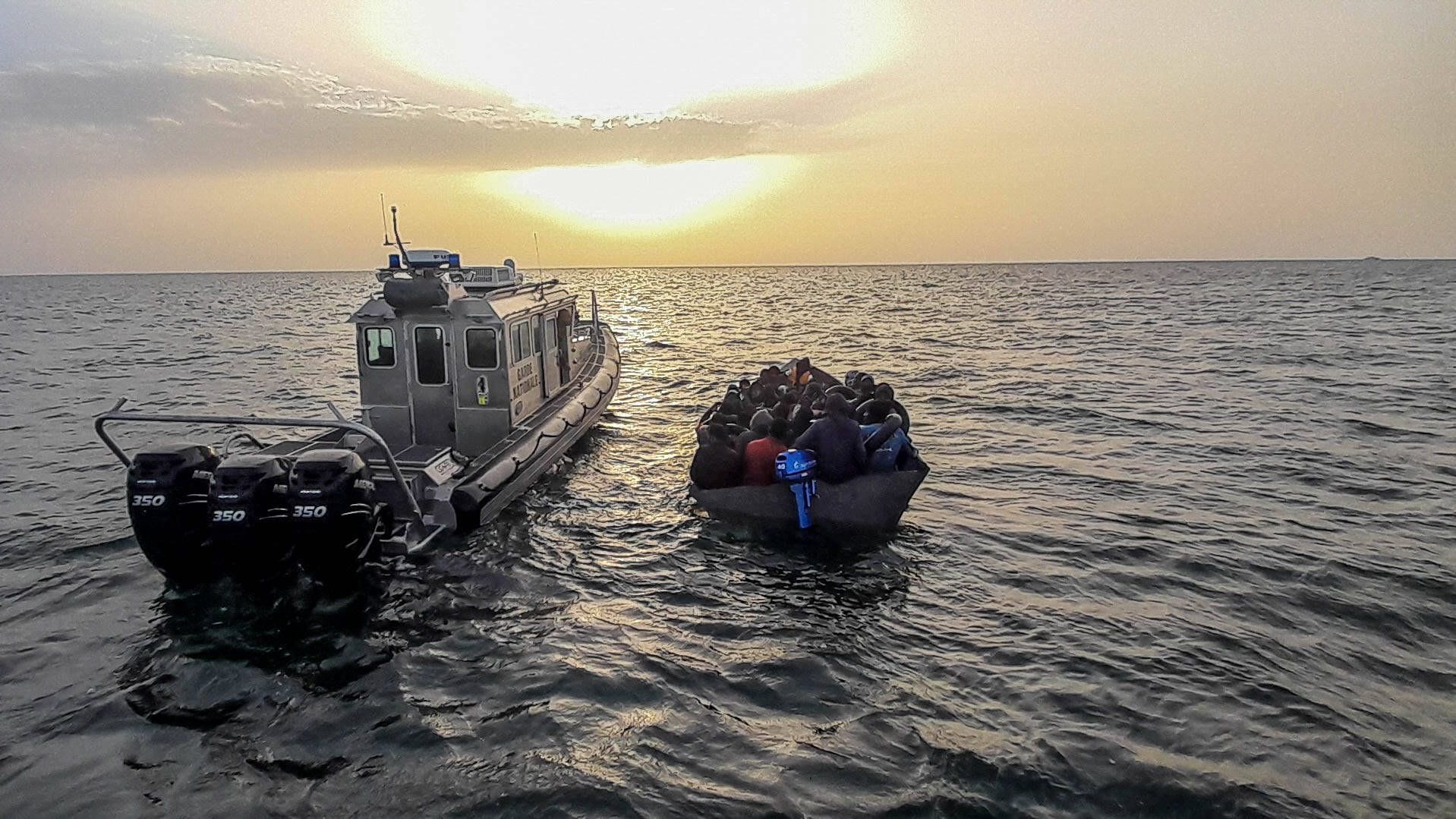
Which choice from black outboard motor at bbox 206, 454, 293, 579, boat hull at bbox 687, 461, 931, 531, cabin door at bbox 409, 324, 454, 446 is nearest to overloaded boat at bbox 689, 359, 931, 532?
boat hull at bbox 687, 461, 931, 531

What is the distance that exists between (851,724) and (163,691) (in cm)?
590

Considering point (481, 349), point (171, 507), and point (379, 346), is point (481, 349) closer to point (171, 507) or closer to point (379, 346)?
point (379, 346)

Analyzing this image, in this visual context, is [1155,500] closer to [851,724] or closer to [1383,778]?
[1383,778]

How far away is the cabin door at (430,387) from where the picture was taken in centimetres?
1147

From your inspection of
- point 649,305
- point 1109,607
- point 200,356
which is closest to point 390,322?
point 1109,607

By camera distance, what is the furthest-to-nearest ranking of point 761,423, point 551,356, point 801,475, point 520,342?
1. point 551,356
2. point 520,342
3. point 761,423
4. point 801,475

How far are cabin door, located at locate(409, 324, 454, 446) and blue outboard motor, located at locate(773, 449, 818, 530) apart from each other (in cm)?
515

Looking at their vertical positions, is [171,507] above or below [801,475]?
above

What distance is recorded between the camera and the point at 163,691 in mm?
6824

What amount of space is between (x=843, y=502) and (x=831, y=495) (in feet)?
0.54

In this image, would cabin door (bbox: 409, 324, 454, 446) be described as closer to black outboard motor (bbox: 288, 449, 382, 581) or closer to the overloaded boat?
black outboard motor (bbox: 288, 449, 382, 581)

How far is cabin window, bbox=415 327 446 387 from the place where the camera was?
1145 centimetres

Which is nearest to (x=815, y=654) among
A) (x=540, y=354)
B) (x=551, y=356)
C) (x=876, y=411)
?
(x=876, y=411)

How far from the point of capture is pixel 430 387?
456 inches
